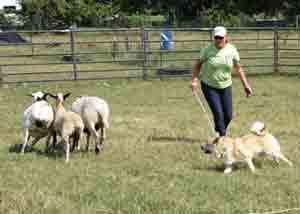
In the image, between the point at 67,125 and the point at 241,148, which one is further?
the point at 67,125

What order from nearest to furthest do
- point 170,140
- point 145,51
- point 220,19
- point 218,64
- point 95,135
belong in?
1. point 95,135
2. point 218,64
3. point 170,140
4. point 145,51
5. point 220,19

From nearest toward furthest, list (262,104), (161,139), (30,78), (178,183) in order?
(178,183) < (161,139) < (262,104) < (30,78)

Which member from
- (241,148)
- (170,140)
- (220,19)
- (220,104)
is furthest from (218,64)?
(220,19)

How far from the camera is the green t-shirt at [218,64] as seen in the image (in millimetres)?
8797

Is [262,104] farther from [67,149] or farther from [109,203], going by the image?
[109,203]

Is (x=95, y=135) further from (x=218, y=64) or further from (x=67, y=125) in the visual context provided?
(x=218, y=64)

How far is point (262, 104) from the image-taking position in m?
13.3

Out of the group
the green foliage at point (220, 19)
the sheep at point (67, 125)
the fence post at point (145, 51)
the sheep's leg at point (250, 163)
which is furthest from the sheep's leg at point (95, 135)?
the green foliage at point (220, 19)

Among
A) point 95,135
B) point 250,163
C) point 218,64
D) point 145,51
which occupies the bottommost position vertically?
point 250,163

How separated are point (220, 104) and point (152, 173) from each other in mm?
2014

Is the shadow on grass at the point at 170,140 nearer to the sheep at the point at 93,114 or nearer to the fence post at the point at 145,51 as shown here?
the sheep at the point at 93,114

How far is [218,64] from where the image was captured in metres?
8.80

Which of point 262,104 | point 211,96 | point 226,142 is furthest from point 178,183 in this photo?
point 262,104

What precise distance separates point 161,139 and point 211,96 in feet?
4.11
